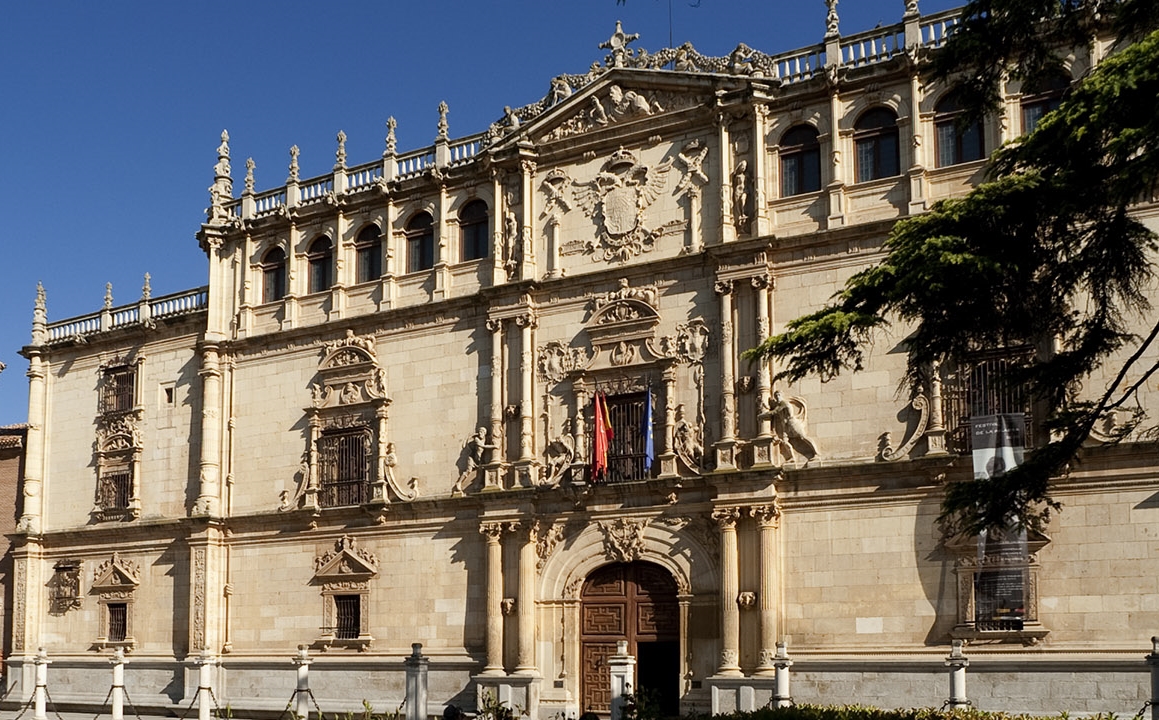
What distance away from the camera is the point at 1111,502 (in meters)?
25.7

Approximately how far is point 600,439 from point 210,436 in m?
12.4

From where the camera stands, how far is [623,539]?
31047 millimetres

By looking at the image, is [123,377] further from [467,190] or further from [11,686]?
[467,190]

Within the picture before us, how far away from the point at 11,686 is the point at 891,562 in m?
26.7

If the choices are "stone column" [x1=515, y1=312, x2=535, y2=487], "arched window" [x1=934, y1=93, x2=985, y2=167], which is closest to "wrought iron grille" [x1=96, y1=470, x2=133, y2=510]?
"stone column" [x1=515, y1=312, x2=535, y2=487]

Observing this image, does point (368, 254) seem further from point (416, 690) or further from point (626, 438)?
point (416, 690)

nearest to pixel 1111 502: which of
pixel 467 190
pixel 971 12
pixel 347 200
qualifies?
pixel 971 12

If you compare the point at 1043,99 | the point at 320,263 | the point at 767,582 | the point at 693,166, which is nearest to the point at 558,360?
the point at 693,166

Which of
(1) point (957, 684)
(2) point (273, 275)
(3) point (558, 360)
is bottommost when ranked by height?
(1) point (957, 684)

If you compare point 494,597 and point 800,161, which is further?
point 494,597

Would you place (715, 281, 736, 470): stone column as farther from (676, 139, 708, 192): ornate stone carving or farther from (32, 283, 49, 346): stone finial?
(32, 283, 49, 346): stone finial

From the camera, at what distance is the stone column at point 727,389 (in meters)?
29.6

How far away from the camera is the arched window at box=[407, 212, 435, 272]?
3569cm

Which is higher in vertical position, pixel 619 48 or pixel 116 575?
pixel 619 48
